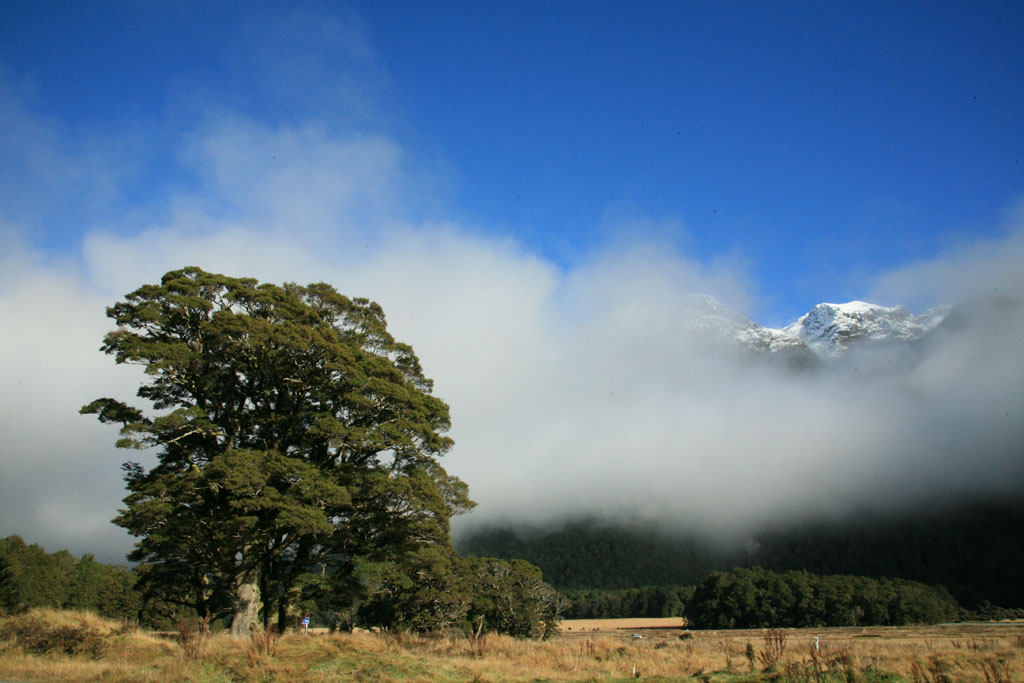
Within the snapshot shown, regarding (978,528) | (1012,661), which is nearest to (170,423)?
(1012,661)

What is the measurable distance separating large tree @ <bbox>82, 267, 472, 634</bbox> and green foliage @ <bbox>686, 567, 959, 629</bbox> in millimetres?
96667

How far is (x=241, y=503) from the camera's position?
1758cm

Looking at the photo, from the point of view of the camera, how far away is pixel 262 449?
20531 mm

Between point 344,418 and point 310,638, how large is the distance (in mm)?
6904

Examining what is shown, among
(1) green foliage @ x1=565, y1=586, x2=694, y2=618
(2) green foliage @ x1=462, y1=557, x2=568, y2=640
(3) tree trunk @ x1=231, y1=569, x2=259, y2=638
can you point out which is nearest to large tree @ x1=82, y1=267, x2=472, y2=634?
(3) tree trunk @ x1=231, y1=569, x2=259, y2=638

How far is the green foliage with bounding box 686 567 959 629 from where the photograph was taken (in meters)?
95.3

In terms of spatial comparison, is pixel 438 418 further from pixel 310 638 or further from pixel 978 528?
pixel 978 528

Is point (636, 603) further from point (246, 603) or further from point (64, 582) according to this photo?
point (246, 603)

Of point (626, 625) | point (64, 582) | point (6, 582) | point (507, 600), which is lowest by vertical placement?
point (626, 625)

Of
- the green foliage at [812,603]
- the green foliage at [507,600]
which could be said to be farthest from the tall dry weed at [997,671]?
the green foliage at [812,603]

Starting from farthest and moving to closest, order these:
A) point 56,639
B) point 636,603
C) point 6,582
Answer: point 636,603 → point 6,582 → point 56,639

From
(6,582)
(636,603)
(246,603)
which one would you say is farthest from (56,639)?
(636,603)

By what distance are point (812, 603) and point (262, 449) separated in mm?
104599

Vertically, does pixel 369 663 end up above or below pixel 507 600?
above
